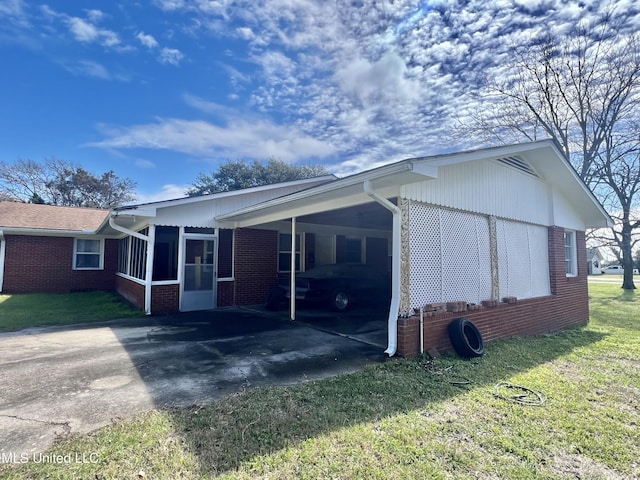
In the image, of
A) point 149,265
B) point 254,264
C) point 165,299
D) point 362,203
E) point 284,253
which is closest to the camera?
point 362,203

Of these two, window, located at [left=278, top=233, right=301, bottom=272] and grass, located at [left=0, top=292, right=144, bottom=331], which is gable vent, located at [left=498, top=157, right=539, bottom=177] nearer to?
window, located at [left=278, top=233, right=301, bottom=272]

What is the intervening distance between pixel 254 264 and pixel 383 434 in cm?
826

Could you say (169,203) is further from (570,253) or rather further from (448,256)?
(570,253)

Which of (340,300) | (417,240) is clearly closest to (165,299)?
(340,300)

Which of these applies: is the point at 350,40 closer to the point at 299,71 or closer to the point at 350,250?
the point at 299,71

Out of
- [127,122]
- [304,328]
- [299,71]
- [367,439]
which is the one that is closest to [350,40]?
[299,71]

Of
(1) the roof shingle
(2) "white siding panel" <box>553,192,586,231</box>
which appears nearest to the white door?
(1) the roof shingle

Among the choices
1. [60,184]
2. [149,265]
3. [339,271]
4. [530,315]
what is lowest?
[530,315]

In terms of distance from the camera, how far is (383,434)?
120 inches

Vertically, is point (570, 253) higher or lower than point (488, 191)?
lower

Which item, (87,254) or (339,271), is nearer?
(339,271)

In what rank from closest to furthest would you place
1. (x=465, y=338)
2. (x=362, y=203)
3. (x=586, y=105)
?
(x=465, y=338) < (x=362, y=203) < (x=586, y=105)

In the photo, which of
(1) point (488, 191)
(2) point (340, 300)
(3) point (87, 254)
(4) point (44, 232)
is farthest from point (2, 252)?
(1) point (488, 191)

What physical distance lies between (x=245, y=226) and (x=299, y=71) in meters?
5.43
